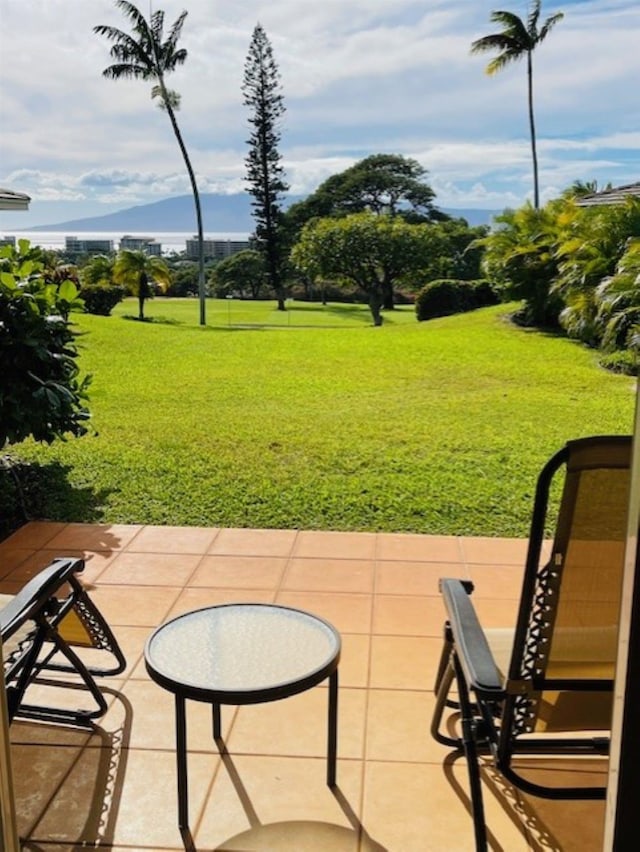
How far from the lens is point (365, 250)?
16.6 metres

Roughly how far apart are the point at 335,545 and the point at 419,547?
1.22 ft

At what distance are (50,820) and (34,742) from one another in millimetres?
323

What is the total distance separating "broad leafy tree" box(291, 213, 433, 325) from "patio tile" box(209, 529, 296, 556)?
42.2 ft

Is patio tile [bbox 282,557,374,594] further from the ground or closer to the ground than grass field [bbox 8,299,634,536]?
closer to the ground

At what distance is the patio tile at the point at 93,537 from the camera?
11.6 ft

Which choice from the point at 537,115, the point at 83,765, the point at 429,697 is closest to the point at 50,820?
the point at 83,765

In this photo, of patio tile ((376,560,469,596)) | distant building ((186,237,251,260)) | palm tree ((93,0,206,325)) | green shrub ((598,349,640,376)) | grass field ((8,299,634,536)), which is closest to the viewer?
patio tile ((376,560,469,596))

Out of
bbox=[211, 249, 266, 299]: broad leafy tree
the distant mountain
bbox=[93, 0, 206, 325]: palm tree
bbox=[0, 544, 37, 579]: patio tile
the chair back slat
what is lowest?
bbox=[0, 544, 37, 579]: patio tile

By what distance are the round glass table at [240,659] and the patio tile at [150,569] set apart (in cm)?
113

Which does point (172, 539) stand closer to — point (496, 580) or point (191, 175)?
point (496, 580)

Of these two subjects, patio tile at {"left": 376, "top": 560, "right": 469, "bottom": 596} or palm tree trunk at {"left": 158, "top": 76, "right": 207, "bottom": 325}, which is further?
palm tree trunk at {"left": 158, "top": 76, "right": 207, "bottom": 325}

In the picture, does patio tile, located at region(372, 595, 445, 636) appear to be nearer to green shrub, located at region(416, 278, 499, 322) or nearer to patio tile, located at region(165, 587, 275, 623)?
patio tile, located at region(165, 587, 275, 623)

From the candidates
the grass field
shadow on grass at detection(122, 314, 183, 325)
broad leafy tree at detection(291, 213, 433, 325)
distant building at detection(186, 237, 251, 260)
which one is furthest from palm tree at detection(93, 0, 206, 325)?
broad leafy tree at detection(291, 213, 433, 325)

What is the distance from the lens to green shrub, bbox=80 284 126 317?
14328 millimetres
